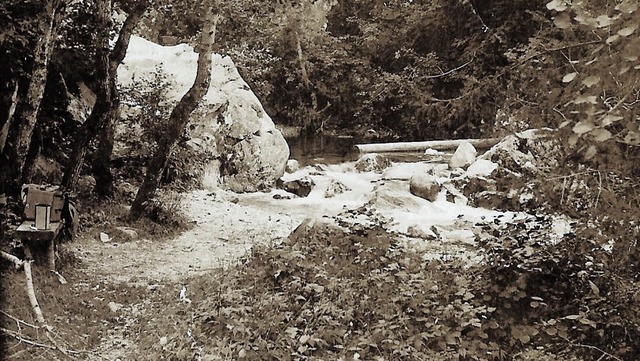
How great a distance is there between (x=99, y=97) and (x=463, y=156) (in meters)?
8.41

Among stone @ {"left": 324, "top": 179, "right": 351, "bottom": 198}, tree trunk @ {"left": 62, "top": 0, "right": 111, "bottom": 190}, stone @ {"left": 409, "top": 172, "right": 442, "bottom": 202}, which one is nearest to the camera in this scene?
tree trunk @ {"left": 62, "top": 0, "right": 111, "bottom": 190}

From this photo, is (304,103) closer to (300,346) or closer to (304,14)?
(304,14)

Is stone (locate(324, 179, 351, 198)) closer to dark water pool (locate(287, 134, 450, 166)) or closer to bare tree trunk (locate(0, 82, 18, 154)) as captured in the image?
dark water pool (locate(287, 134, 450, 166))

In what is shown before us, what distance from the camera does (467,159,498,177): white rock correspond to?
1159 cm

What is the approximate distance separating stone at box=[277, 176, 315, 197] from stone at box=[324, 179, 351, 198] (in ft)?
1.38

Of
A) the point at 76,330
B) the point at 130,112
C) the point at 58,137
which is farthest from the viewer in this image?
the point at 130,112

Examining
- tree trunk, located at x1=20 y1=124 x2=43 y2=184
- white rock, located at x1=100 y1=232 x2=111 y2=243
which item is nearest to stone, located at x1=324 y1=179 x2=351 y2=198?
white rock, located at x1=100 y1=232 x2=111 y2=243

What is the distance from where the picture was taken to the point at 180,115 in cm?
827

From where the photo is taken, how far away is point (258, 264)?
230 inches

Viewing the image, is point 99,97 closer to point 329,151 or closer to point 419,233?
point 419,233

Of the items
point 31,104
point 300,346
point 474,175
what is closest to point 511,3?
point 300,346

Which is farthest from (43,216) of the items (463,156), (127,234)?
(463,156)

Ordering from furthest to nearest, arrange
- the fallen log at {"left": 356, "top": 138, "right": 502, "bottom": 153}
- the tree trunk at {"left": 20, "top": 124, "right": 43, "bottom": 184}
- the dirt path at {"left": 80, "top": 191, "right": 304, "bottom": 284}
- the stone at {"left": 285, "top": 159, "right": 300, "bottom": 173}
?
the stone at {"left": 285, "top": 159, "right": 300, "bottom": 173}, the fallen log at {"left": 356, "top": 138, "right": 502, "bottom": 153}, the dirt path at {"left": 80, "top": 191, "right": 304, "bottom": 284}, the tree trunk at {"left": 20, "top": 124, "right": 43, "bottom": 184}

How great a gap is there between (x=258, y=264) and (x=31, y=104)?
2674 mm
